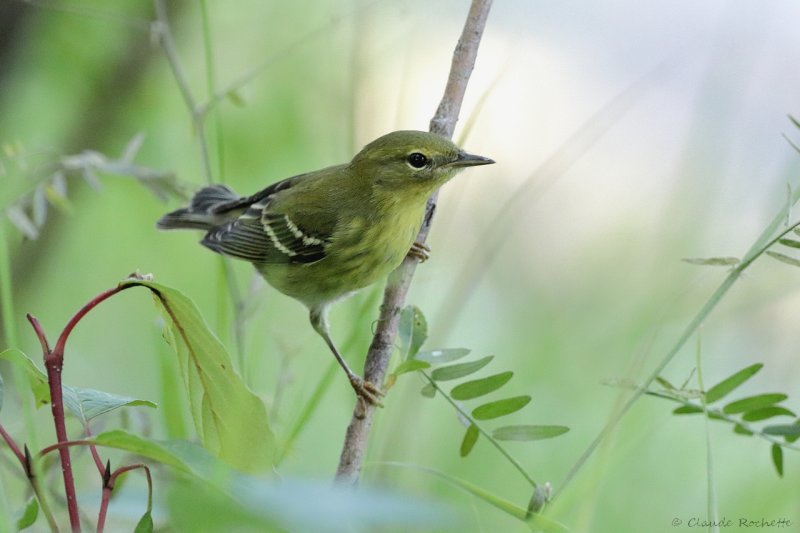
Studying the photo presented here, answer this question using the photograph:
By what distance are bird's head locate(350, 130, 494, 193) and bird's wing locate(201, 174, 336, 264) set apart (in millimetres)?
241

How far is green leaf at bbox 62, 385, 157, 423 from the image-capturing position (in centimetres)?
122

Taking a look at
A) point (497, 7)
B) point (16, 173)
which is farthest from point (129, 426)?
point (497, 7)

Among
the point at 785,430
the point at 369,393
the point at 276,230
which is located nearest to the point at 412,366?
the point at 369,393

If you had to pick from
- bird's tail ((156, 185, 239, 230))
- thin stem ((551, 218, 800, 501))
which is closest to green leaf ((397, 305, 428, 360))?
thin stem ((551, 218, 800, 501))

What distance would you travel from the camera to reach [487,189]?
12.4 feet

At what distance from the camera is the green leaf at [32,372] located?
112 centimetres

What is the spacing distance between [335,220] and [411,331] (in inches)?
53.8

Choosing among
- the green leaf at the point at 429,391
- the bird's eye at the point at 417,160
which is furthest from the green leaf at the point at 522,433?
the bird's eye at the point at 417,160

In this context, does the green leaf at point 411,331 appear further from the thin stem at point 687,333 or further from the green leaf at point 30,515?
the green leaf at point 30,515

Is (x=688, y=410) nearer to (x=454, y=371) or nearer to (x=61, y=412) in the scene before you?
(x=454, y=371)

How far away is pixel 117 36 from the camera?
4.22 m

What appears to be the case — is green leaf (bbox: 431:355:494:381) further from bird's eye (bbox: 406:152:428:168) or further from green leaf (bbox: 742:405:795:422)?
bird's eye (bbox: 406:152:428:168)

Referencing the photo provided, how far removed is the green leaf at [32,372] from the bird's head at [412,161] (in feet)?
4.01

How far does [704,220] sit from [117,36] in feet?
9.34
